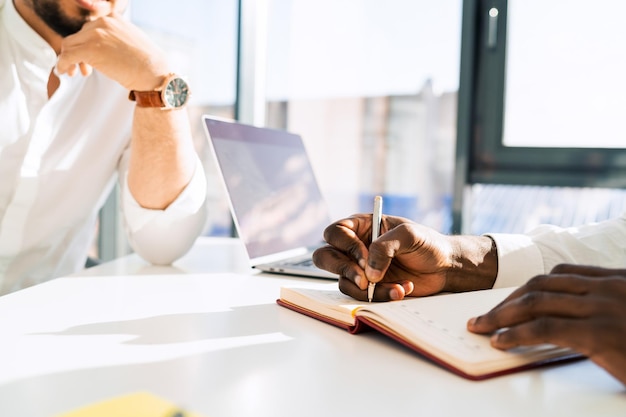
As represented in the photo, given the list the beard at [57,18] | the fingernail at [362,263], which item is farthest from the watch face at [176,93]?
the fingernail at [362,263]

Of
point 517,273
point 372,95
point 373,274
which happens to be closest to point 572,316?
point 373,274

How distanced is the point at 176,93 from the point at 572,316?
2.89 feet

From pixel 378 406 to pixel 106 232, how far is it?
208 cm

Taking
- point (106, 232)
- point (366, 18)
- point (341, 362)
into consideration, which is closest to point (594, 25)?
point (366, 18)

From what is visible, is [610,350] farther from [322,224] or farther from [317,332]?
[322,224]

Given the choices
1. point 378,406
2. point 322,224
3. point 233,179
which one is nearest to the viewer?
point 378,406

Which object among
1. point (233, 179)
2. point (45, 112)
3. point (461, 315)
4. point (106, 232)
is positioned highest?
point (45, 112)

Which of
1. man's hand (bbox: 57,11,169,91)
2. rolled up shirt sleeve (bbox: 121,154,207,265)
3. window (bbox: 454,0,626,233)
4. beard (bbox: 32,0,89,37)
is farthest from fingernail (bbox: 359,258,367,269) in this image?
window (bbox: 454,0,626,233)

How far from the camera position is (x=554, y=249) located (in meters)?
0.89

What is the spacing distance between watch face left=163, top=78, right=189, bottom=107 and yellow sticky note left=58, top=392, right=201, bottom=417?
764 mm

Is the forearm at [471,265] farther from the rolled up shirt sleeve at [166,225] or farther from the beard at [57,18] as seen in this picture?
the beard at [57,18]

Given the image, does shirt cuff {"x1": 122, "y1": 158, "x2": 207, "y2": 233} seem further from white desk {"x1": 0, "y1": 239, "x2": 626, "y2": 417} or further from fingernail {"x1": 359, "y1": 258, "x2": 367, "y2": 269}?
fingernail {"x1": 359, "y1": 258, "x2": 367, "y2": 269}

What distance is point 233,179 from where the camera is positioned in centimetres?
109

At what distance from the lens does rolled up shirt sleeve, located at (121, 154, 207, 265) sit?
111cm
